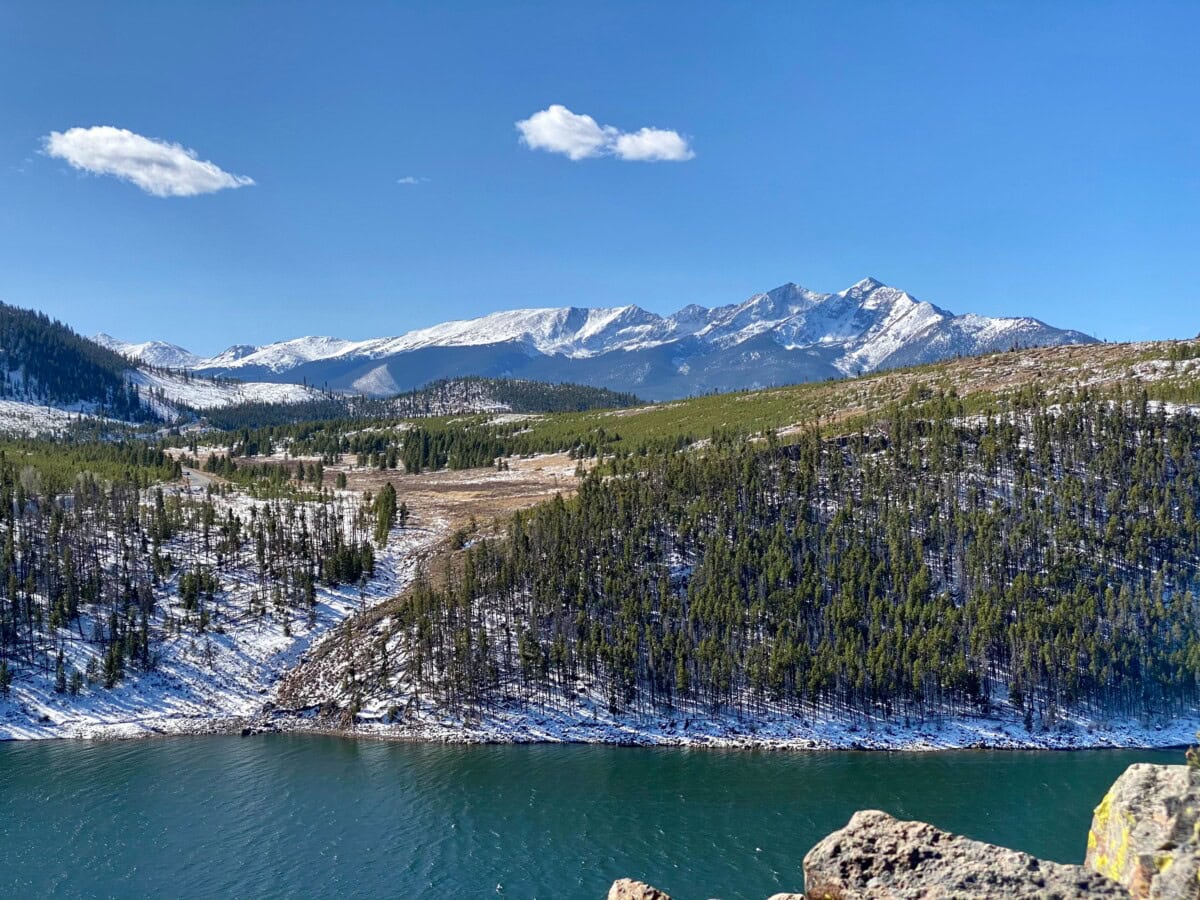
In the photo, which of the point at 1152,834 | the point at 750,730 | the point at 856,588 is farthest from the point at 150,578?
the point at 1152,834

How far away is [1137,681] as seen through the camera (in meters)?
98.2

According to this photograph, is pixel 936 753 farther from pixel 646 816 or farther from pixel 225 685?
pixel 225 685

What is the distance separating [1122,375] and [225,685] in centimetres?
18116

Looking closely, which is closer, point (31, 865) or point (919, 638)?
point (31, 865)

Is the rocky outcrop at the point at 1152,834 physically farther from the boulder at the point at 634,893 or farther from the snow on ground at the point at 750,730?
the snow on ground at the point at 750,730

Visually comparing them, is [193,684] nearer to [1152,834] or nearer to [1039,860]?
[1039,860]

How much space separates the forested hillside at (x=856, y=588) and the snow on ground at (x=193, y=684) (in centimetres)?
1487

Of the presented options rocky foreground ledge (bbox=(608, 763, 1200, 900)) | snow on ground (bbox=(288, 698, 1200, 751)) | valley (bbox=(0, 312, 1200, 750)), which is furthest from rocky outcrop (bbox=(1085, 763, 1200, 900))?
valley (bbox=(0, 312, 1200, 750))

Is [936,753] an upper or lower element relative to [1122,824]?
lower

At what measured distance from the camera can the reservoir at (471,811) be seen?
5925cm

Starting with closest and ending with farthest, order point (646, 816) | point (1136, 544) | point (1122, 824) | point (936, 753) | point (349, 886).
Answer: point (1122, 824) < point (349, 886) < point (646, 816) < point (936, 753) < point (1136, 544)

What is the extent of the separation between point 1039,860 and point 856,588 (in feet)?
324

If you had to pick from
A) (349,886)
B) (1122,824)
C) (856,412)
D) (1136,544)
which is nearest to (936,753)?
(1136,544)

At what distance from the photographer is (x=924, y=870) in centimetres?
1524
